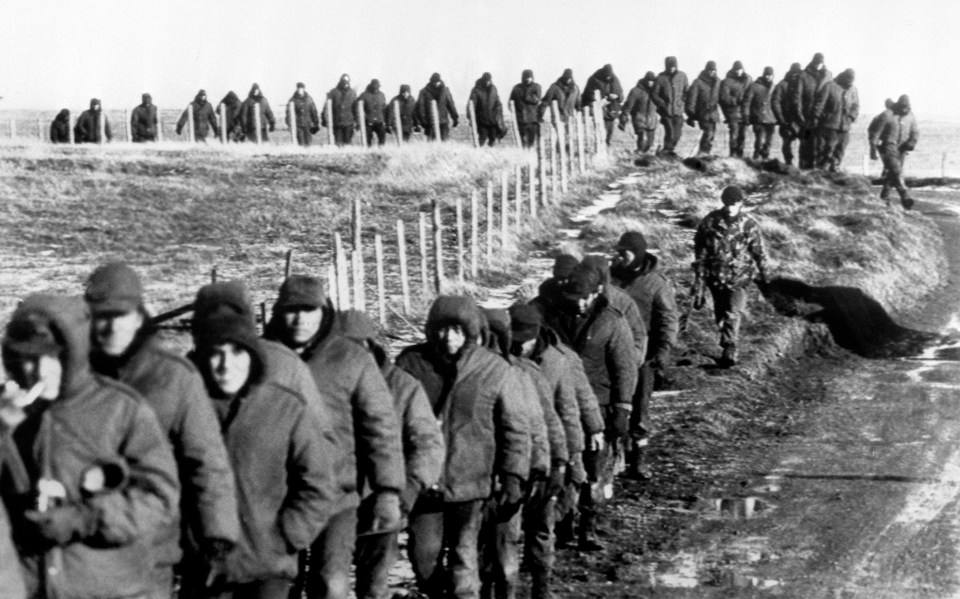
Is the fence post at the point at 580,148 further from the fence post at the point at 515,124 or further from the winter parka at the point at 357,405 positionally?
the winter parka at the point at 357,405

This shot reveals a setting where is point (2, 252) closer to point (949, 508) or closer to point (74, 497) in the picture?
point (949, 508)

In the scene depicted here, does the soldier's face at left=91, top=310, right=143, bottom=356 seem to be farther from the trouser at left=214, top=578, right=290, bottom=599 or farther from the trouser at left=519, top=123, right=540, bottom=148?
the trouser at left=519, top=123, right=540, bottom=148

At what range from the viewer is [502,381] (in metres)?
8.93

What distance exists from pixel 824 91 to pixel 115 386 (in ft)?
98.9

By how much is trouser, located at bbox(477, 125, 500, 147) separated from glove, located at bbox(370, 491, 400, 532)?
30.3m

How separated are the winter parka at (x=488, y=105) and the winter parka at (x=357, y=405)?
1175 inches

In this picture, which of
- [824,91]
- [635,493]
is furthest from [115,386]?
[824,91]

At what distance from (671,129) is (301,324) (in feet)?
98.6

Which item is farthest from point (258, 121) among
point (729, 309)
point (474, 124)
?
point (729, 309)

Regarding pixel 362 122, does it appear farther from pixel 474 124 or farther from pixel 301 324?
pixel 301 324

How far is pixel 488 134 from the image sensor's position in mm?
38281

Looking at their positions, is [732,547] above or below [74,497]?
below

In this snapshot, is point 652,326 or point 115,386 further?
point 652,326

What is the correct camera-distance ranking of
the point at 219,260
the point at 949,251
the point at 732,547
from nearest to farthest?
the point at 732,547 → the point at 219,260 → the point at 949,251
